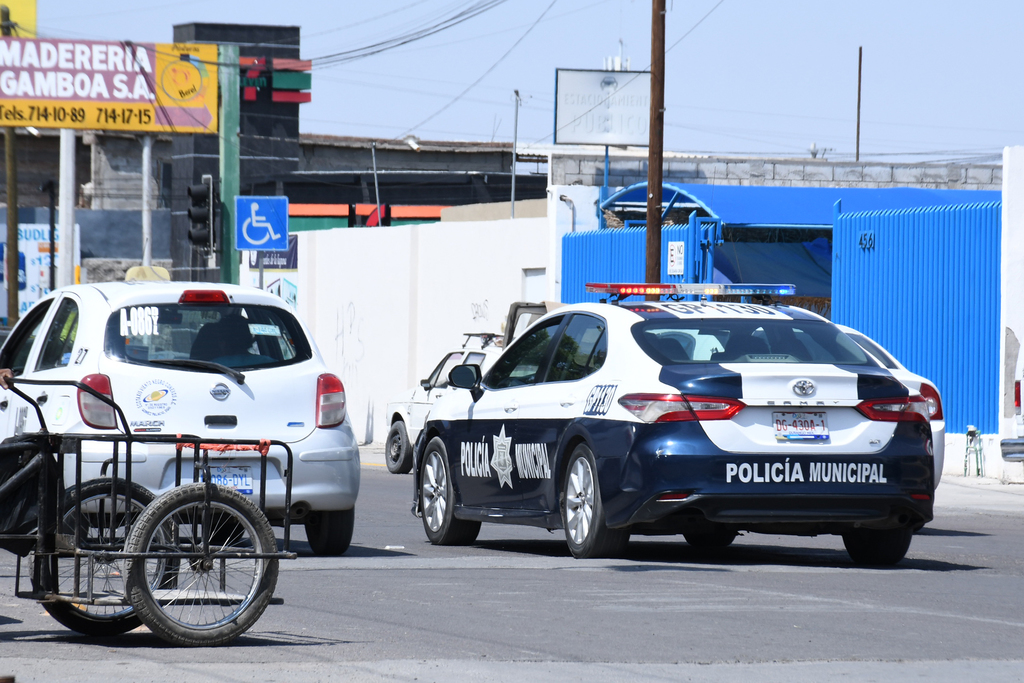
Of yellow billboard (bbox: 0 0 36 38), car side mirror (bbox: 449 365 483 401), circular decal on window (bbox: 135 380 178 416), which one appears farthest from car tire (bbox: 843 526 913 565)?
yellow billboard (bbox: 0 0 36 38)

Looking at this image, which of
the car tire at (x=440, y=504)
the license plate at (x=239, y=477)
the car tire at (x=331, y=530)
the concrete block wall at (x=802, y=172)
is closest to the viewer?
the license plate at (x=239, y=477)

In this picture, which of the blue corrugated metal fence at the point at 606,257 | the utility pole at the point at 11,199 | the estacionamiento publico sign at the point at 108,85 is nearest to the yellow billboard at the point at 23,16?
the estacionamiento publico sign at the point at 108,85

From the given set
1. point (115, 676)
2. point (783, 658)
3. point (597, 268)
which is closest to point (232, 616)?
point (115, 676)

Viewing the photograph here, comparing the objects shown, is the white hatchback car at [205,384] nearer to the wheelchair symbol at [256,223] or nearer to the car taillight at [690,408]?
the car taillight at [690,408]

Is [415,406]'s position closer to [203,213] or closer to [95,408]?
[203,213]

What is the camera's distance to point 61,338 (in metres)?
10.3

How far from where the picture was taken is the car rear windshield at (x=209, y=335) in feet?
32.4

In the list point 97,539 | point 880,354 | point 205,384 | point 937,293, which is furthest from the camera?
point 937,293

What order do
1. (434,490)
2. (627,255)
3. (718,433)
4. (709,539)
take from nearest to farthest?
(718,433) < (709,539) < (434,490) < (627,255)

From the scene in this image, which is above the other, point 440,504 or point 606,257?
point 606,257

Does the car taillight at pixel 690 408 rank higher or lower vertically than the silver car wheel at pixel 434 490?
higher

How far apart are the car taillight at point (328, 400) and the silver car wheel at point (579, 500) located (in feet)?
5.15

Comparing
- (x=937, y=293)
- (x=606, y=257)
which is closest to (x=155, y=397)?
(x=937, y=293)

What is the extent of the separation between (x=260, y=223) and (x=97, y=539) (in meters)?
19.8
